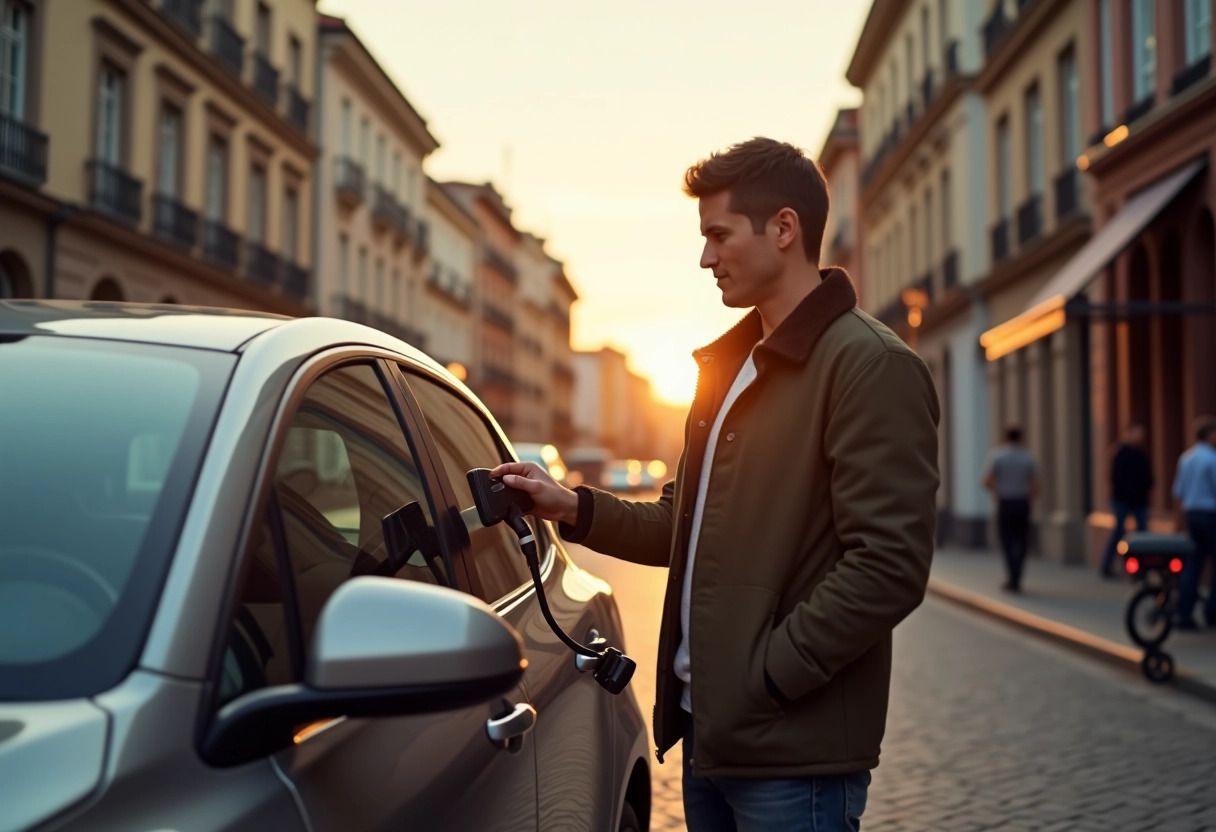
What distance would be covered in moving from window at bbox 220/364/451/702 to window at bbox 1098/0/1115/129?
20.9 m

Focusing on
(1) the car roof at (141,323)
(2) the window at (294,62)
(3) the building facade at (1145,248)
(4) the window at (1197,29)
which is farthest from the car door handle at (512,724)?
(2) the window at (294,62)

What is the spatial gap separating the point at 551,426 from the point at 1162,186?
270 feet

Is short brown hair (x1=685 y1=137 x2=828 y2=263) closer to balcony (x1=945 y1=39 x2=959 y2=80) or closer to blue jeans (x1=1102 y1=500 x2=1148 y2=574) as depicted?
blue jeans (x1=1102 y1=500 x2=1148 y2=574)

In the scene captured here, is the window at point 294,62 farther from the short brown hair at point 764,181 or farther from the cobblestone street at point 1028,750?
the short brown hair at point 764,181

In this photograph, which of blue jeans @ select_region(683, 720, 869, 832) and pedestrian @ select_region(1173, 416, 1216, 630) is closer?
blue jeans @ select_region(683, 720, 869, 832)

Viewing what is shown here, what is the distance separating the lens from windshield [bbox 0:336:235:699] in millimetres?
1876

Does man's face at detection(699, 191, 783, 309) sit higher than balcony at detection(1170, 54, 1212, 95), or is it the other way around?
balcony at detection(1170, 54, 1212, 95)

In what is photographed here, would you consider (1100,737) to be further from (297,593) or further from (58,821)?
(58,821)

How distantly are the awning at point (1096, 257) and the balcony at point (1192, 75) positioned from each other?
1012mm

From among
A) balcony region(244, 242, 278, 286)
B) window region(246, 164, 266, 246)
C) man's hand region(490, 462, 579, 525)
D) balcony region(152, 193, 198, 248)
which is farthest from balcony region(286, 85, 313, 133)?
man's hand region(490, 462, 579, 525)

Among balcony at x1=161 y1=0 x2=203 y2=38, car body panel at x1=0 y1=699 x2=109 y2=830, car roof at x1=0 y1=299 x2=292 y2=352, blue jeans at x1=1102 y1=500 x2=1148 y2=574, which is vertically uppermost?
balcony at x1=161 y1=0 x2=203 y2=38

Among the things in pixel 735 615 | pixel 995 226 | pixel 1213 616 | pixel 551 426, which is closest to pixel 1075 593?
pixel 1213 616

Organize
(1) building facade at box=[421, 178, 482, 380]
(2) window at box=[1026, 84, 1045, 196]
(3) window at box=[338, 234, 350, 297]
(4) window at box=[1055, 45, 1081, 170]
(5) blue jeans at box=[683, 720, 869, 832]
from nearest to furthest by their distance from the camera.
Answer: (5) blue jeans at box=[683, 720, 869, 832], (4) window at box=[1055, 45, 1081, 170], (2) window at box=[1026, 84, 1045, 196], (3) window at box=[338, 234, 350, 297], (1) building facade at box=[421, 178, 482, 380]

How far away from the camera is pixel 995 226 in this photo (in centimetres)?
2927
